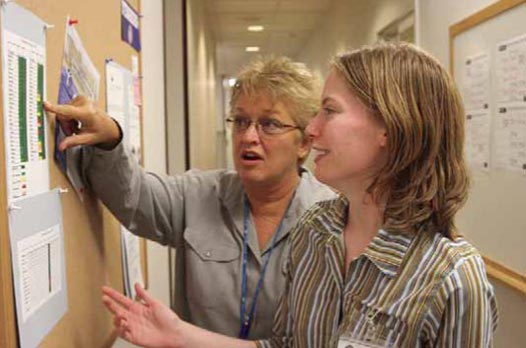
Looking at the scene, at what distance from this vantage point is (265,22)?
21.1 ft

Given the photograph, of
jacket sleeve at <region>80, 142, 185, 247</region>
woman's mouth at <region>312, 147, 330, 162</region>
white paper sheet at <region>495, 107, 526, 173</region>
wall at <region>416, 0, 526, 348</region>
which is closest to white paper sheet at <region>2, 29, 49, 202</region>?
jacket sleeve at <region>80, 142, 185, 247</region>

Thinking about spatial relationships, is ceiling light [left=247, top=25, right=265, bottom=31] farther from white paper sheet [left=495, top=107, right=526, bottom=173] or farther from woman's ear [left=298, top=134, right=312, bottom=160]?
woman's ear [left=298, top=134, right=312, bottom=160]

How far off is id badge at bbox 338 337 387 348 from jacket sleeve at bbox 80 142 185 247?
0.59 meters

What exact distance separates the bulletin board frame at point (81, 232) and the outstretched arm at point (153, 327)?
6 centimetres

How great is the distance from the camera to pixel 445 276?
99 centimetres

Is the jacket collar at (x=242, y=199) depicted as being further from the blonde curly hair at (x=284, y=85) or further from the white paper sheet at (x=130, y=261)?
the white paper sheet at (x=130, y=261)

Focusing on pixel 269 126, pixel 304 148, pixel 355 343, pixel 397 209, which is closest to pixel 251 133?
pixel 269 126

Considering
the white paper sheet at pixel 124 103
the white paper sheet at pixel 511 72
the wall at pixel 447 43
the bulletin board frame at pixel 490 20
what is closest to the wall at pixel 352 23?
the wall at pixel 447 43

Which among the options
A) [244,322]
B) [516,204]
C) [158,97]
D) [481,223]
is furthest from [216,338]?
[481,223]

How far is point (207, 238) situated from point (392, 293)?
0.58 metres

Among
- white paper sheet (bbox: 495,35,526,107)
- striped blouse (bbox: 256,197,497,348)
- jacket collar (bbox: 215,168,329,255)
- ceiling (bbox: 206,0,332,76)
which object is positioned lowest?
striped blouse (bbox: 256,197,497,348)

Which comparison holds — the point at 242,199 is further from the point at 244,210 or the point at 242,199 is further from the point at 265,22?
the point at 265,22

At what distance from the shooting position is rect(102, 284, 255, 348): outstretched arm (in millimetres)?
1261

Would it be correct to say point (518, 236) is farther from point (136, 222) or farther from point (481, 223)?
point (136, 222)
